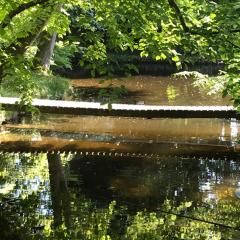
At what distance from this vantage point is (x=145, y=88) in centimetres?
2192

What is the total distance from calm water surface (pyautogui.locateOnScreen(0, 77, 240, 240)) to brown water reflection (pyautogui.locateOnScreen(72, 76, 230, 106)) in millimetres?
Answer: 3409

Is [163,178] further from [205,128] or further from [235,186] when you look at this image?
[205,128]

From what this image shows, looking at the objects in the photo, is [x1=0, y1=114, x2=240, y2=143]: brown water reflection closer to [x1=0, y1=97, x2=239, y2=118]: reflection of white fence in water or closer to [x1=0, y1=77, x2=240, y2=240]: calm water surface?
[x1=0, y1=77, x2=240, y2=240]: calm water surface

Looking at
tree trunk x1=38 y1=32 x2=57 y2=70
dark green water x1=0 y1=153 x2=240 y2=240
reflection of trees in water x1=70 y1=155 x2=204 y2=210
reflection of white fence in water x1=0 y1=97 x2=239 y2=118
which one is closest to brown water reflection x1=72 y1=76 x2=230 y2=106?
tree trunk x1=38 y1=32 x2=57 y2=70

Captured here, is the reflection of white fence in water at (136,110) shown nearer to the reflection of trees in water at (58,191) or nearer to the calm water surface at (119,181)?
the calm water surface at (119,181)

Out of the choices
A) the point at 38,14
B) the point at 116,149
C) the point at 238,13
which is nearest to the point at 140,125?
the point at 116,149

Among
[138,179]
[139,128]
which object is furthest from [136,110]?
[138,179]

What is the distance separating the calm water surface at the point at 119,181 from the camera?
5715 millimetres

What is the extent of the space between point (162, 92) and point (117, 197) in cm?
1370

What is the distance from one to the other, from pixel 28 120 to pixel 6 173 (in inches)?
204

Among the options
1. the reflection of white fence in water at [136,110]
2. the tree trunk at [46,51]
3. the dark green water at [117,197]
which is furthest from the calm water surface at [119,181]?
the tree trunk at [46,51]

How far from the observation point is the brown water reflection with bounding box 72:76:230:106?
56.3ft

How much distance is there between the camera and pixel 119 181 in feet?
25.3

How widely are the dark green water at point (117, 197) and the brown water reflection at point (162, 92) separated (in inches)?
227
